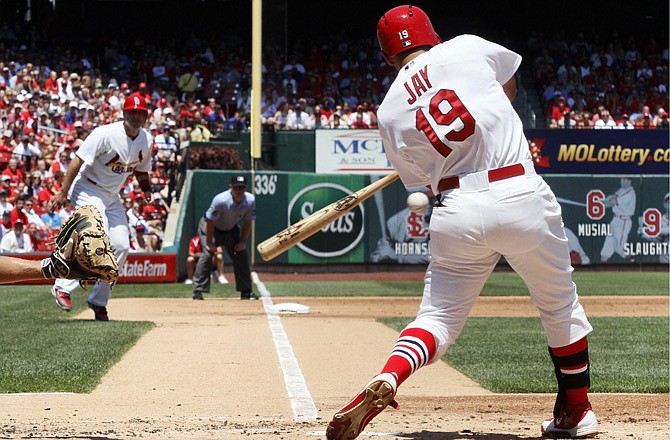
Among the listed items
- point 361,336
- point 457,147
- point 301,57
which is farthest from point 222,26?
point 457,147

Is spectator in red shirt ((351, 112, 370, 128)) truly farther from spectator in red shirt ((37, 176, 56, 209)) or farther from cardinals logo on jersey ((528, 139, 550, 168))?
spectator in red shirt ((37, 176, 56, 209))

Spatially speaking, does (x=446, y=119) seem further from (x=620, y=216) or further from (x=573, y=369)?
(x=620, y=216)

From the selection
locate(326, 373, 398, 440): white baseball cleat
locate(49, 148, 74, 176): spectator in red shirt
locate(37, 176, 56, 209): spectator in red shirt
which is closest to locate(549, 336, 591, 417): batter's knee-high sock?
locate(326, 373, 398, 440): white baseball cleat

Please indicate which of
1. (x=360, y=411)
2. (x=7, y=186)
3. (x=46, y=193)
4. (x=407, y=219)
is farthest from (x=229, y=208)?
(x=360, y=411)

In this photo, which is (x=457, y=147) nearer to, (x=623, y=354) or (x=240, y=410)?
(x=240, y=410)

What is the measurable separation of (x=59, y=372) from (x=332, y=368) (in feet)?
6.38

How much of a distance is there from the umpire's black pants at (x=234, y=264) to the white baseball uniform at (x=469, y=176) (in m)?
10.6

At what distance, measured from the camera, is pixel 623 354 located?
28.2 ft

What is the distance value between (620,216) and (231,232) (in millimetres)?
13072

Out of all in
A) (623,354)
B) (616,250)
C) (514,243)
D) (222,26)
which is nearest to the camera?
(514,243)

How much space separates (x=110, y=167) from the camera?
1015cm

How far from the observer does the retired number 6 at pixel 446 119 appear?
435 centimetres

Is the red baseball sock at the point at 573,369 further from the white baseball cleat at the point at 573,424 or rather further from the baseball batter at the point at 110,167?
the baseball batter at the point at 110,167

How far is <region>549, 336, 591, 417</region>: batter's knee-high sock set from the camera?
191 inches
